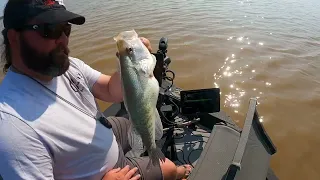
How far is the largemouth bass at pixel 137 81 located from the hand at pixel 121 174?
0.59 m

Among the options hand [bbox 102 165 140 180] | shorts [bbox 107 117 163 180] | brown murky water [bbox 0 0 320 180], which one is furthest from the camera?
brown murky water [bbox 0 0 320 180]

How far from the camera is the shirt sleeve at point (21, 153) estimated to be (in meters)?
1.74

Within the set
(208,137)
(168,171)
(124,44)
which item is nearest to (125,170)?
(168,171)

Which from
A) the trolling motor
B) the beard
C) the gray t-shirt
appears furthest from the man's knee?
the beard

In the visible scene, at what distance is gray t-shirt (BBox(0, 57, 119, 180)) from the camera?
5.84 ft

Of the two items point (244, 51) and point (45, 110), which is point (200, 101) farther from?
point (244, 51)

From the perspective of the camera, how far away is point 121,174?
2.42 meters

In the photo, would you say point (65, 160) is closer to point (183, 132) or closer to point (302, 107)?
point (183, 132)

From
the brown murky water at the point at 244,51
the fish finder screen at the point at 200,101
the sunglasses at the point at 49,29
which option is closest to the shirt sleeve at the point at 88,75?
the sunglasses at the point at 49,29

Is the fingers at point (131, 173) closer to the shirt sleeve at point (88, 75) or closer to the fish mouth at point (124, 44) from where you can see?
the shirt sleeve at point (88, 75)

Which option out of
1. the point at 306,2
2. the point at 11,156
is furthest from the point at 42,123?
the point at 306,2

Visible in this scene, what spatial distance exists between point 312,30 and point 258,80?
497 cm

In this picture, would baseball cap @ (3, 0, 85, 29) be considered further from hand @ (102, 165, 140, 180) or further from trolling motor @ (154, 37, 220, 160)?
trolling motor @ (154, 37, 220, 160)

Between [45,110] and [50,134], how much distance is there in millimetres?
180
